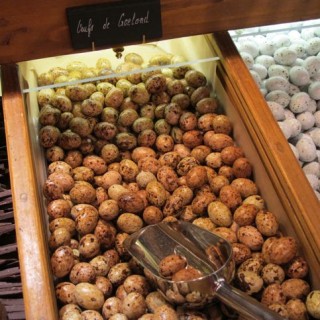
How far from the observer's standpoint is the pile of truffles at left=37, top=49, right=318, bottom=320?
139cm

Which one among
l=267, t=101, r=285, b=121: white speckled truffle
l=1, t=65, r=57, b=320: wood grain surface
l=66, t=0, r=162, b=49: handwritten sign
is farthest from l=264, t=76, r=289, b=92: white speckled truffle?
l=1, t=65, r=57, b=320: wood grain surface

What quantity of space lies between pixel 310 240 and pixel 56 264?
73cm

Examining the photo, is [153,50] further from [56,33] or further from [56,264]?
[56,264]

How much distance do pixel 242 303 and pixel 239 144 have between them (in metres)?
0.77

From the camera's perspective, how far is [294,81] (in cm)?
212

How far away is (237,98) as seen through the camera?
1792 mm

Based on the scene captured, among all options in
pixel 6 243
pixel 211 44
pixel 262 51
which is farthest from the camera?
pixel 262 51

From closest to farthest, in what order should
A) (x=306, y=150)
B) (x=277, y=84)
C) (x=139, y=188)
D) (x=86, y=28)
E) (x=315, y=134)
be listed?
(x=86, y=28) < (x=139, y=188) < (x=306, y=150) < (x=315, y=134) < (x=277, y=84)

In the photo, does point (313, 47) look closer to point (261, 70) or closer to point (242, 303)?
point (261, 70)

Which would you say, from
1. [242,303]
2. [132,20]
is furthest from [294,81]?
[242,303]

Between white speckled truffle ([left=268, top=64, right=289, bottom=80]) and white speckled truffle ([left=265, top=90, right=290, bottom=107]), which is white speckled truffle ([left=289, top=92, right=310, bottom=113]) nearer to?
white speckled truffle ([left=265, top=90, right=290, bottom=107])

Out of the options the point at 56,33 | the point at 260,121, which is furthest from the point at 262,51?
the point at 56,33

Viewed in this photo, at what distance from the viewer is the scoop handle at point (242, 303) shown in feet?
3.78

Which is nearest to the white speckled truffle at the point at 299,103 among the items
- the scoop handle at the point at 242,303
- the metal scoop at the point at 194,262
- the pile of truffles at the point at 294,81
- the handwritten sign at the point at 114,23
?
the pile of truffles at the point at 294,81
